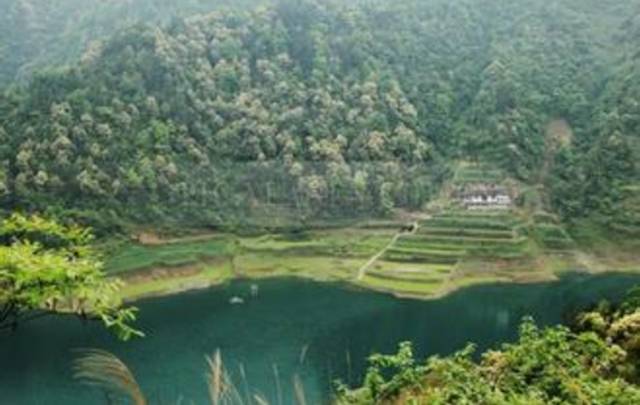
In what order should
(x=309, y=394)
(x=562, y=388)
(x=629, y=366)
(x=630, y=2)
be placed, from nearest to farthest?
(x=562, y=388) < (x=629, y=366) < (x=309, y=394) < (x=630, y=2)

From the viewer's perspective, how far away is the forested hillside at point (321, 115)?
199 ft

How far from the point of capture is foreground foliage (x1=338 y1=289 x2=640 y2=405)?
287 inches

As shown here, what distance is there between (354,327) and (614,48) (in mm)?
49973

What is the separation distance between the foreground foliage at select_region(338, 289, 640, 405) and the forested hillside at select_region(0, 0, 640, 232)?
163ft

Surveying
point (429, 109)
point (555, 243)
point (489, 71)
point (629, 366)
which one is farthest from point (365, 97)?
point (629, 366)

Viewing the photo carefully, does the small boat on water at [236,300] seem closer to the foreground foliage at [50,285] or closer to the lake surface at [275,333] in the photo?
the lake surface at [275,333]

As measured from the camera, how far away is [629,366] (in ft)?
31.0

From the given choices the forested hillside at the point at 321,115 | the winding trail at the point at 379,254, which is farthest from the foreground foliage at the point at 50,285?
the forested hillside at the point at 321,115

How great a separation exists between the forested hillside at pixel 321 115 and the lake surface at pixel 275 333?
36.2 feet

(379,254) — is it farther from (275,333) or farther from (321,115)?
(321,115)

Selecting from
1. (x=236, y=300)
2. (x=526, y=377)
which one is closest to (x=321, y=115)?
(x=236, y=300)

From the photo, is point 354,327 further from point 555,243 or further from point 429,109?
point 429,109

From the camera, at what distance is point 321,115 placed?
70.2 meters

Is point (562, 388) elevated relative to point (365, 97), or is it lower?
elevated
